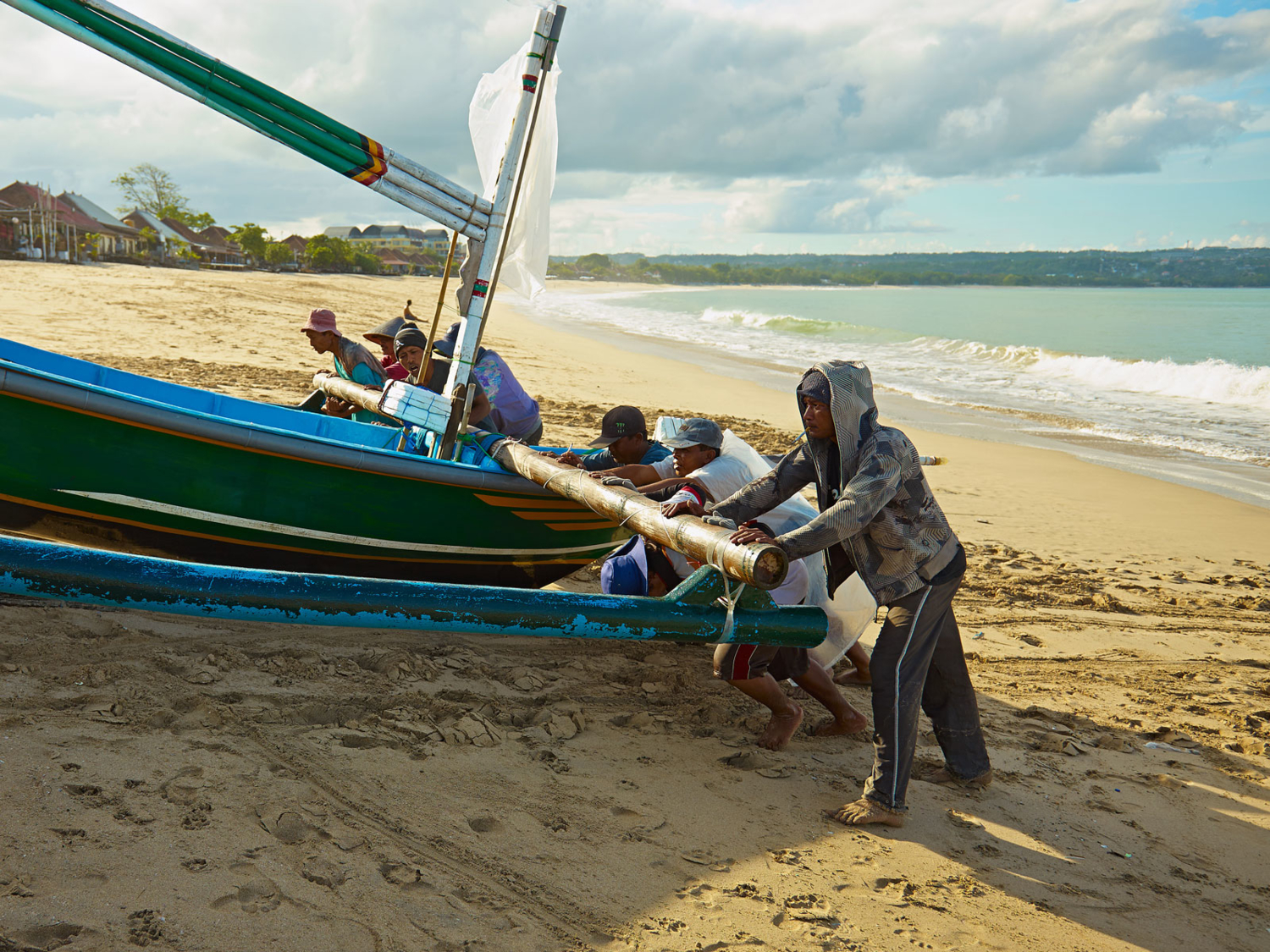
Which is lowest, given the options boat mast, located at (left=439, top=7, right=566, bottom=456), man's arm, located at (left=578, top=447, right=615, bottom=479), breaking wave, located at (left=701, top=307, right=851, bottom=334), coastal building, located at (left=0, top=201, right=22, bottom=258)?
man's arm, located at (left=578, top=447, right=615, bottom=479)

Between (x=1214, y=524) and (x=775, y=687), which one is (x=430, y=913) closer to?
(x=775, y=687)

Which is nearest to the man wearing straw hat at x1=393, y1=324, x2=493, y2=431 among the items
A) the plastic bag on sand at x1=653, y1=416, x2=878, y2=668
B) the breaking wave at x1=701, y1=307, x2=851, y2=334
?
the plastic bag on sand at x1=653, y1=416, x2=878, y2=668

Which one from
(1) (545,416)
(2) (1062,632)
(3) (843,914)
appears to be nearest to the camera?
(3) (843,914)

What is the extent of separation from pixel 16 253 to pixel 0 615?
38.3 metres

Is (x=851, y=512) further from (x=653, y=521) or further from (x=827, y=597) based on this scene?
(x=827, y=597)

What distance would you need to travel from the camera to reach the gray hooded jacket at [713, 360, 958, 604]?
2.73 metres

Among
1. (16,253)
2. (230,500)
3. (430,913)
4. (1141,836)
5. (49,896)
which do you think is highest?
(16,253)

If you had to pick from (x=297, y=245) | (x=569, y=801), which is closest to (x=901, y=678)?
(x=569, y=801)

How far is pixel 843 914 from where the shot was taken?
95.3 inches


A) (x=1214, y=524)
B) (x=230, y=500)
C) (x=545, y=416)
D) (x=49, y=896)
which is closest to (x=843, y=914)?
(x=49, y=896)

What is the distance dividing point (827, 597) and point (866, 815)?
92 cm

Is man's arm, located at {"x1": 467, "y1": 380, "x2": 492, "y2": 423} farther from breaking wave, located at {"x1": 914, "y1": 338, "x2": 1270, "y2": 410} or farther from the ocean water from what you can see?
breaking wave, located at {"x1": 914, "y1": 338, "x2": 1270, "y2": 410}

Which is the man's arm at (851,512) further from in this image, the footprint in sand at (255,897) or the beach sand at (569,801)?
the footprint in sand at (255,897)

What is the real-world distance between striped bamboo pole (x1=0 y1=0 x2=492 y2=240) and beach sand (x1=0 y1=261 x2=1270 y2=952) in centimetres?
208
